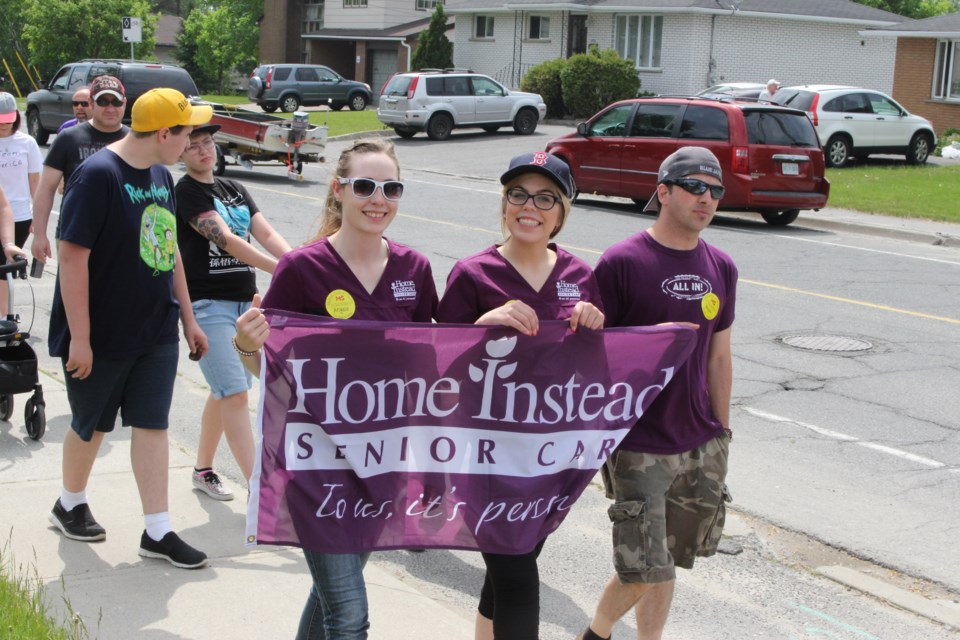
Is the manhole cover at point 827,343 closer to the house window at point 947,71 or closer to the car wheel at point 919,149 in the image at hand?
the car wheel at point 919,149

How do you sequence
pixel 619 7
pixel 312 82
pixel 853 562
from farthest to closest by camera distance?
pixel 312 82 < pixel 619 7 < pixel 853 562

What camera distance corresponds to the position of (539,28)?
45.1 metres

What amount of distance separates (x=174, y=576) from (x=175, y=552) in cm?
11

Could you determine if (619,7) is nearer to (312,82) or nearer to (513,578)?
(312,82)

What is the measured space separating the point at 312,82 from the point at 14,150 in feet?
124

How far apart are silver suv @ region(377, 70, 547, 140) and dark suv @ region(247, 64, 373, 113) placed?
1217 cm

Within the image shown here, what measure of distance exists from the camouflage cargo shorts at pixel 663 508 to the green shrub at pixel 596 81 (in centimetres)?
3405

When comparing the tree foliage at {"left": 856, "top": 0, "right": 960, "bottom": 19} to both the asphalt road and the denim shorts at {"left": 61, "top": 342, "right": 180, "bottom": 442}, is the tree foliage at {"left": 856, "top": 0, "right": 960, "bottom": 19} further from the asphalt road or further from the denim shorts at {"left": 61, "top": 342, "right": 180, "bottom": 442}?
the denim shorts at {"left": 61, "top": 342, "right": 180, "bottom": 442}

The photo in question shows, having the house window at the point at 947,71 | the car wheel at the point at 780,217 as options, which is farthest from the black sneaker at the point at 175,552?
the house window at the point at 947,71

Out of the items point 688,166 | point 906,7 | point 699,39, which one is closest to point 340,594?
point 688,166

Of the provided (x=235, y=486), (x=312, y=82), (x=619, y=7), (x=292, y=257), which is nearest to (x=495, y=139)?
(x=619, y=7)

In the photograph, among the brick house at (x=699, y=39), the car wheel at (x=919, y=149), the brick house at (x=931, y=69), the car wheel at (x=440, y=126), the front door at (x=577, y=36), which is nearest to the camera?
the car wheel at (x=919, y=149)

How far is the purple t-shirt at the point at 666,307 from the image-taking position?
3936 millimetres

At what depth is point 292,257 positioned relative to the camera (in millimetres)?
3588
